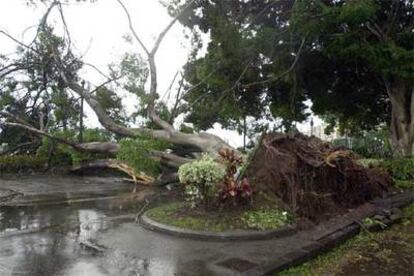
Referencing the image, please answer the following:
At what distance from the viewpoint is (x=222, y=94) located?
1680 centimetres

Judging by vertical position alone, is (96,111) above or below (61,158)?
above

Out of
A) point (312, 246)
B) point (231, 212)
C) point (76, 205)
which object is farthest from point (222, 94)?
point (312, 246)

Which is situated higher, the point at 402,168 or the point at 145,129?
the point at 145,129

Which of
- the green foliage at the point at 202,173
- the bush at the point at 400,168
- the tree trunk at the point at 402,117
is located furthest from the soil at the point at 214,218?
the tree trunk at the point at 402,117

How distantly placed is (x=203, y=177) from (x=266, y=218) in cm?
118

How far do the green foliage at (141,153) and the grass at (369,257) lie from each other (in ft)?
21.9

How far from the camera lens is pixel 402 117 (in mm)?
15266

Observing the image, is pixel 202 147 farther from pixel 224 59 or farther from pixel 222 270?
pixel 222 270

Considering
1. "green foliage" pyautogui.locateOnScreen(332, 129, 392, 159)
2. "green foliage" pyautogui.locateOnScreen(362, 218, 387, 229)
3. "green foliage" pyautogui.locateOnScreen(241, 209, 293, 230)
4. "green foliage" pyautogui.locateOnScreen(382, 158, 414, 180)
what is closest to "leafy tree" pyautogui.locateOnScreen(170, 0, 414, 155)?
"green foliage" pyautogui.locateOnScreen(332, 129, 392, 159)

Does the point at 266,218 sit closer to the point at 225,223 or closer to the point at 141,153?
the point at 225,223

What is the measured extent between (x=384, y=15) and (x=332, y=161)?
345 inches

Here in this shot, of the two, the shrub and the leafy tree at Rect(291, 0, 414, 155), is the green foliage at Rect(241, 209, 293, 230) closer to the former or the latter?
the shrub

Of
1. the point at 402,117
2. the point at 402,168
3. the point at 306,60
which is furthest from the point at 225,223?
the point at 402,117

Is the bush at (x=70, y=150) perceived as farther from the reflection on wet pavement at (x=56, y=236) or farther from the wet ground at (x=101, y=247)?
the wet ground at (x=101, y=247)
